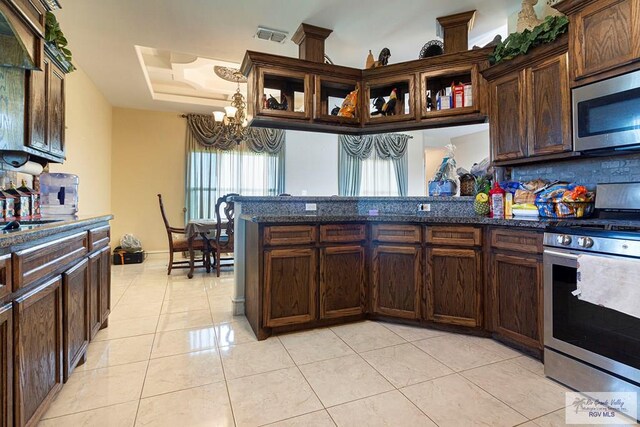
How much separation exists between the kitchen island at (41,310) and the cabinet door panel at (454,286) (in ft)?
7.59

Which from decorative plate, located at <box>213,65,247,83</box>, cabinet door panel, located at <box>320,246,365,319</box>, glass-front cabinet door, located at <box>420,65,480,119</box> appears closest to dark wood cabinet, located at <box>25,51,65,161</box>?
cabinet door panel, located at <box>320,246,365,319</box>

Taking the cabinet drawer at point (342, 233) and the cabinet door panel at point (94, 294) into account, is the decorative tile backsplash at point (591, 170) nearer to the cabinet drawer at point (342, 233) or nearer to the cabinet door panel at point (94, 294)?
the cabinet drawer at point (342, 233)

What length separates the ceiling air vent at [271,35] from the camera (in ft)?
10.5

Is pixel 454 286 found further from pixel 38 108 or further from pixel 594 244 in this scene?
pixel 38 108

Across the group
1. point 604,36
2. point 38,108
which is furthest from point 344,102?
point 38,108

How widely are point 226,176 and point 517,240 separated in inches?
204

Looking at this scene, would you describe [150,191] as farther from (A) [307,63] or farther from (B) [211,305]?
(A) [307,63]

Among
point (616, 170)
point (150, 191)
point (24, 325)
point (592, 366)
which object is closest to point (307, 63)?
point (616, 170)

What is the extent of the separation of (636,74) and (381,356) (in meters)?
2.21

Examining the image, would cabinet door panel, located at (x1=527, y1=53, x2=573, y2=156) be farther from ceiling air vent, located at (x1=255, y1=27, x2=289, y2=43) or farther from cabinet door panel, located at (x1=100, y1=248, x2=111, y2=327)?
cabinet door panel, located at (x1=100, y1=248, x2=111, y2=327)

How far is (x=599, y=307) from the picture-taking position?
153 cm

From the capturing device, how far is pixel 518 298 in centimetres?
204

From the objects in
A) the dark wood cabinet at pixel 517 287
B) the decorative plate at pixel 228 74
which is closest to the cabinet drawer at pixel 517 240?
the dark wood cabinet at pixel 517 287

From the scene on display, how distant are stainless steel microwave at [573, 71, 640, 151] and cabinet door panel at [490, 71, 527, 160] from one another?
0.41 metres
